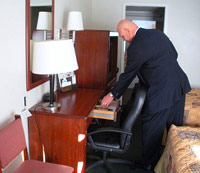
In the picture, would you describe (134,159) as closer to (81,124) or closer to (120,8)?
(81,124)

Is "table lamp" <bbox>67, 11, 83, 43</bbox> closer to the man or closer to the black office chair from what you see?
the man

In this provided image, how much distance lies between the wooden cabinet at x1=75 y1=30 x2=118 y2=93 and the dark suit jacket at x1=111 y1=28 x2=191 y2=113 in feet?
1.53

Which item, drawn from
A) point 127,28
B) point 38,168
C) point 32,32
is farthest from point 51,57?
point 127,28

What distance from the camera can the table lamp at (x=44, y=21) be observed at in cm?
194

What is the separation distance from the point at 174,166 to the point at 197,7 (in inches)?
131

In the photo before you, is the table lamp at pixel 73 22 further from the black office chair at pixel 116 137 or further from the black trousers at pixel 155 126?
the black trousers at pixel 155 126

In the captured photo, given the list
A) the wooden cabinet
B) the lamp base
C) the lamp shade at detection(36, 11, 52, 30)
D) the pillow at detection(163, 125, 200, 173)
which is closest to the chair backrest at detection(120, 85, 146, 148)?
the pillow at detection(163, 125, 200, 173)

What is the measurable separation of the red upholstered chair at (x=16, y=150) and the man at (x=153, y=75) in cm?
82

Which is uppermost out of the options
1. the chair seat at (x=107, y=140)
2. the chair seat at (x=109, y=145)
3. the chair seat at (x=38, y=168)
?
the chair seat at (x=38, y=168)

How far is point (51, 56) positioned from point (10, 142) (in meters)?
0.62

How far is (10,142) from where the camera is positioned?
1.46 metres

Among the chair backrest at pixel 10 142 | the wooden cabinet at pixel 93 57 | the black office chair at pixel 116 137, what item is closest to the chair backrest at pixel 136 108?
the black office chair at pixel 116 137

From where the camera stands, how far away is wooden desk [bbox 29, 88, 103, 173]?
5.80 ft

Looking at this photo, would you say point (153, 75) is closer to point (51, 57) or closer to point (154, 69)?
point (154, 69)
